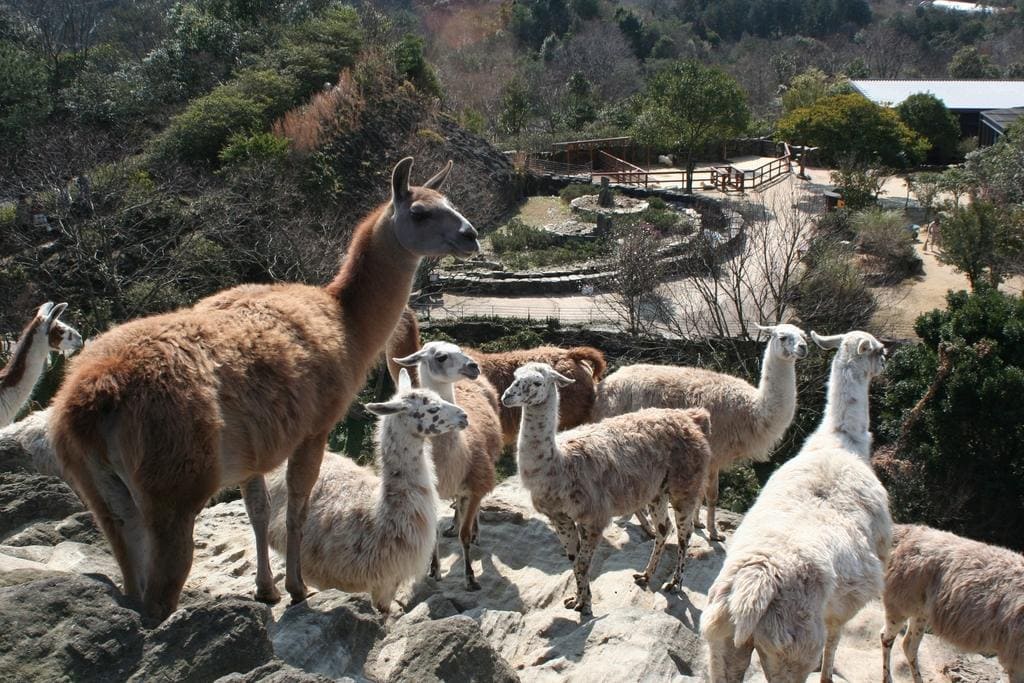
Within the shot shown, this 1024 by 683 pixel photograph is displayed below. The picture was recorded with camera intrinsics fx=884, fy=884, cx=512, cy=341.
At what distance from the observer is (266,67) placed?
28.9 m

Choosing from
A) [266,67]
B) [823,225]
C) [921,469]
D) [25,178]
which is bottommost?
[921,469]

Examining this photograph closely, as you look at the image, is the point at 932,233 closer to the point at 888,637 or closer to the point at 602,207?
the point at 602,207

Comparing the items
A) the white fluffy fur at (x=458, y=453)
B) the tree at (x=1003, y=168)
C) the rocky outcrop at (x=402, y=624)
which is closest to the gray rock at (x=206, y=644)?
the rocky outcrop at (x=402, y=624)

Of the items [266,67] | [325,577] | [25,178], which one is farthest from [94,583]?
[266,67]

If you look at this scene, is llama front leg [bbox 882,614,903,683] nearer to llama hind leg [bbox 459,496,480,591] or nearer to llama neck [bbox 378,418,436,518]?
llama hind leg [bbox 459,496,480,591]

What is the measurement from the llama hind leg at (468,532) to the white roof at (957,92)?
4433 cm

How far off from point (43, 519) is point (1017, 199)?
89.6ft

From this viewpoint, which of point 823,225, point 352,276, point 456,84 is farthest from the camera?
point 456,84

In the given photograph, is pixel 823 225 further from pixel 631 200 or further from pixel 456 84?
pixel 456 84

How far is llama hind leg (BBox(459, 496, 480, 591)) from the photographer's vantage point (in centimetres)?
760

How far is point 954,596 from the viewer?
A: 630 cm

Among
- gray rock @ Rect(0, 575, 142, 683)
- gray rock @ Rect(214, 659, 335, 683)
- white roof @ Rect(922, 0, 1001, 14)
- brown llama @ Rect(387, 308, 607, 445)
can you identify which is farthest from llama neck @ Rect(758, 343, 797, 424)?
white roof @ Rect(922, 0, 1001, 14)

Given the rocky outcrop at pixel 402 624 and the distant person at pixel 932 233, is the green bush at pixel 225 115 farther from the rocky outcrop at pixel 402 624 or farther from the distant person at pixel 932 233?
the distant person at pixel 932 233

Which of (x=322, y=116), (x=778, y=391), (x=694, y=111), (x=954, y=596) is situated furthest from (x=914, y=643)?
(x=694, y=111)
